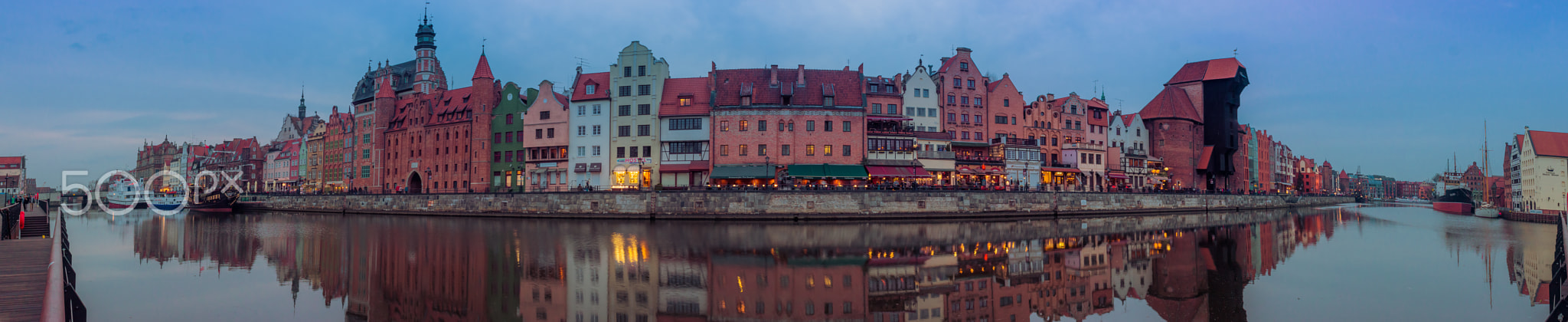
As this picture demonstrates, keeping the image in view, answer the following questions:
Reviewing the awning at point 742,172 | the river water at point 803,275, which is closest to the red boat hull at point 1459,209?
the river water at point 803,275

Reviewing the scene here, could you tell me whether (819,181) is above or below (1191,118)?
below

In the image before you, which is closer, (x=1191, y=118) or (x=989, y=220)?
(x=989, y=220)

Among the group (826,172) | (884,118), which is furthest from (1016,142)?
(826,172)

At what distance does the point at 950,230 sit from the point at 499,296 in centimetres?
2826

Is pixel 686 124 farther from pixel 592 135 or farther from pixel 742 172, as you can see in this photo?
pixel 592 135

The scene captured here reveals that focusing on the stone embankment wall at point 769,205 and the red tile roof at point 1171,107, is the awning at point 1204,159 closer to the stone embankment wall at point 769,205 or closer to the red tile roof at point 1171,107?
the red tile roof at point 1171,107

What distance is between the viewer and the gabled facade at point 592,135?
65.8 meters

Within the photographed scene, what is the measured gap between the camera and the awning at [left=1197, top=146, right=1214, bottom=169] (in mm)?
84938

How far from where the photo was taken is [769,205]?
53625 mm

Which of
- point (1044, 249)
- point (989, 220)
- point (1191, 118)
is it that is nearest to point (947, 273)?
point (1044, 249)

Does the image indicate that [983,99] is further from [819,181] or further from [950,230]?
[950,230]

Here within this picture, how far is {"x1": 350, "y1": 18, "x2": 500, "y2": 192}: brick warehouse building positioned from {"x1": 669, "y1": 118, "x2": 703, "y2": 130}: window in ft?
64.3

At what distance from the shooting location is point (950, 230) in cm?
4256

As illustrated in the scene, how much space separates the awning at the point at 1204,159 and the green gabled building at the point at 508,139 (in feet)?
225
